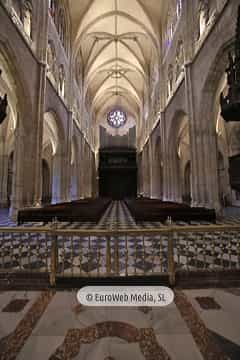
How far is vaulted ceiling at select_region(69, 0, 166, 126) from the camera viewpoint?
14.8 metres

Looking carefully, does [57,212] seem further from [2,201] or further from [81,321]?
[2,201]

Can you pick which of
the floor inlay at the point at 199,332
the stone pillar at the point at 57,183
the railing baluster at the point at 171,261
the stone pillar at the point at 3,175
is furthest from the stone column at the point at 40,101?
the stone pillar at the point at 3,175

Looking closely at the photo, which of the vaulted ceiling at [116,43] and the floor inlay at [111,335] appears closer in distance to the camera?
the floor inlay at [111,335]

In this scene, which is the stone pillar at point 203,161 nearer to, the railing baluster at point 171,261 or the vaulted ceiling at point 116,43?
the railing baluster at point 171,261

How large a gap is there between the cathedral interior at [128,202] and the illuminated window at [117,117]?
4.07 meters

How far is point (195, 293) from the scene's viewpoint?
2479 mm

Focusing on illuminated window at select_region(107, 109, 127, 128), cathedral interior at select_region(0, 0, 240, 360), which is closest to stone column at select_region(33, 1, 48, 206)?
cathedral interior at select_region(0, 0, 240, 360)

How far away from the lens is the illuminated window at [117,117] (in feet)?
101

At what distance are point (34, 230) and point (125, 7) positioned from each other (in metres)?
19.1

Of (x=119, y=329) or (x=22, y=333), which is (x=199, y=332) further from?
(x=22, y=333)

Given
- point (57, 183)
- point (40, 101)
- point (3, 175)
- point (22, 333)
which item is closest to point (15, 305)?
point (22, 333)

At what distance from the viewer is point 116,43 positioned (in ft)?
62.2

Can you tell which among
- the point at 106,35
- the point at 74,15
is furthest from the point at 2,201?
the point at 106,35

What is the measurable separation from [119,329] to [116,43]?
22846mm
